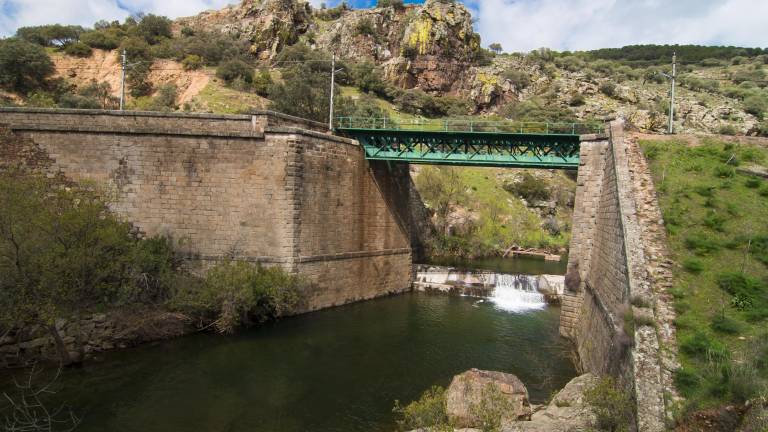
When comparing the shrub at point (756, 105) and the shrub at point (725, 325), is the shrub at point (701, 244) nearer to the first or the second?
the shrub at point (725, 325)

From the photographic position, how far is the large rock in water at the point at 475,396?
364 inches

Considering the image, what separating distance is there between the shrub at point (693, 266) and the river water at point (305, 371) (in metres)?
5.07

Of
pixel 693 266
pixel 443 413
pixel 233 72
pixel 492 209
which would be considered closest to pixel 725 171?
pixel 693 266

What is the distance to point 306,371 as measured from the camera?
539 inches

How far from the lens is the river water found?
35.2ft

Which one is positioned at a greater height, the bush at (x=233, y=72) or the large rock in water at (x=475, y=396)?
the bush at (x=233, y=72)

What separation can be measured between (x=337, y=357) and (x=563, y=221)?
3981 centimetres

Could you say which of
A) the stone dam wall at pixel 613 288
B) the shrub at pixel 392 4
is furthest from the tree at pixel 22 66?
the shrub at pixel 392 4

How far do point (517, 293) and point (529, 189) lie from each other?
2704 centimetres

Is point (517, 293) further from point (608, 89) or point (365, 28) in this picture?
point (365, 28)

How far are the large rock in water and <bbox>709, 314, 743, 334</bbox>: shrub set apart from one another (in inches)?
165

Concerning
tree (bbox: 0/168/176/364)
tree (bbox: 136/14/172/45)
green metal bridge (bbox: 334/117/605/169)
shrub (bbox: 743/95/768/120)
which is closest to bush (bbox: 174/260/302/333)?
tree (bbox: 0/168/176/364)

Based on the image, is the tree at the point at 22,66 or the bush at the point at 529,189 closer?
the tree at the point at 22,66

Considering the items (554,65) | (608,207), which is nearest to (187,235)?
(608,207)
